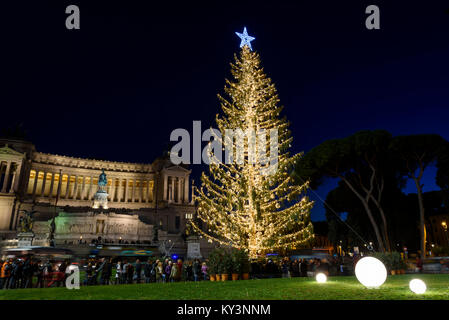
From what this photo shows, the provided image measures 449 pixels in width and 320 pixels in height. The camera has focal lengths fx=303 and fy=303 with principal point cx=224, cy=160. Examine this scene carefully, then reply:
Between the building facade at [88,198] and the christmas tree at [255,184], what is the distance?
73.2ft

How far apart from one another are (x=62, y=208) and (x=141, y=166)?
23.7 m

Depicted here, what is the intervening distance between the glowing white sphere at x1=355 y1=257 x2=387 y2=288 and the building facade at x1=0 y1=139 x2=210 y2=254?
3292 centimetres

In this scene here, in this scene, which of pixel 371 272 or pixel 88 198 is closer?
pixel 371 272

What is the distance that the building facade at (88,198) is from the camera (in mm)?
47500

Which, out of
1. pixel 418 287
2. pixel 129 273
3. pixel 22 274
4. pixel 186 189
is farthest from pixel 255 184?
pixel 186 189

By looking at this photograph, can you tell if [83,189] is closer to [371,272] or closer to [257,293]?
[257,293]

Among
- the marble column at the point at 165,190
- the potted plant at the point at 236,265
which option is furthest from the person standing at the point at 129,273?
the marble column at the point at 165,190

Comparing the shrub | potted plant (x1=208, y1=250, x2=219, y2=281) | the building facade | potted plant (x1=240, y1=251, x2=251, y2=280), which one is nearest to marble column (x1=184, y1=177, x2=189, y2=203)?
the building facade

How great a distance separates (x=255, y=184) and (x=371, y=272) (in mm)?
10968

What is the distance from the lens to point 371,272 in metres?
9.07

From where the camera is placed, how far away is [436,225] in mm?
69688

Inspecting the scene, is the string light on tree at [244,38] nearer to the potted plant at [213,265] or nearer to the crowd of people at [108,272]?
the potted plant at [213,265]
